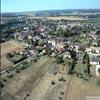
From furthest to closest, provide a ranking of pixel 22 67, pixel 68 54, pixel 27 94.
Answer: pixel 68 54 < pixel 22 67 < pixel 27 94

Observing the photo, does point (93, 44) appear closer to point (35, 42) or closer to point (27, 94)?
point (35, 42)

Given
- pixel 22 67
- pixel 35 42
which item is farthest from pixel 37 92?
pixel 35 42

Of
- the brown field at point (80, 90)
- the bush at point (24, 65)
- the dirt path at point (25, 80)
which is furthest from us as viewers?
the bush at point (24, 65)

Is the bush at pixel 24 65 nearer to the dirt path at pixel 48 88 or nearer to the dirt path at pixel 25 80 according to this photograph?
the dirt path at pixel 25 80

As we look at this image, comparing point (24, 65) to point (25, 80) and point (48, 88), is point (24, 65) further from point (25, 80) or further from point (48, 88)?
point (48, 88)

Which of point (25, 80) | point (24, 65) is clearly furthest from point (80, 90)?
point (24, 65)

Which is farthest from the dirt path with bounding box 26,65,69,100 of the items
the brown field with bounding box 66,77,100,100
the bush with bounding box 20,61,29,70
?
the bush with bounding box 20,61,29,70

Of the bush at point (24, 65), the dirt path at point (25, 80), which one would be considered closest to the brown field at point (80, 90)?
the dirt path at point (25, 80)

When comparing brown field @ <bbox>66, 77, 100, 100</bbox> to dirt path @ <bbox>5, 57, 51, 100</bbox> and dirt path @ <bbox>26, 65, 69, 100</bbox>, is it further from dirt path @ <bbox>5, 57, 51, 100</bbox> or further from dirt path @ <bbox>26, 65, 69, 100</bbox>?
dirt path @ <bbox>5, 57, 51, 100</bbox>
